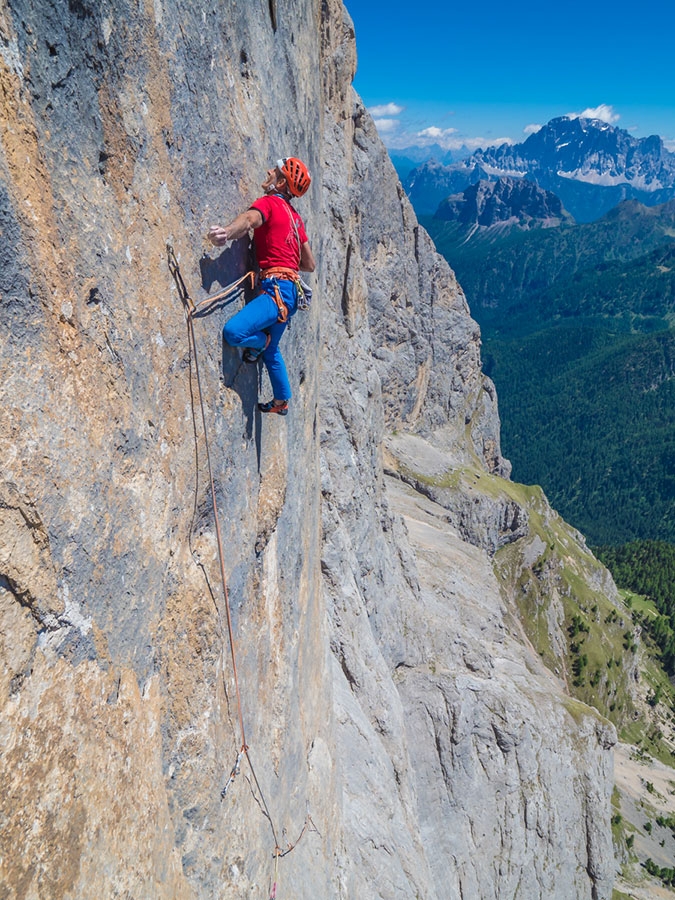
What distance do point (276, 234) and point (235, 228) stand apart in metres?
1.38

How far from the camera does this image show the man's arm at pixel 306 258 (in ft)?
36.7

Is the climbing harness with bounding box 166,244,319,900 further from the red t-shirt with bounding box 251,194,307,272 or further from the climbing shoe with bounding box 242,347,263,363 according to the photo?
the climbing shoe with bounding box 242,347,263,363

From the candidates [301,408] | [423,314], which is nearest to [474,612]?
[301,408]

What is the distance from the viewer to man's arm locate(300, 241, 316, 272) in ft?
36.7

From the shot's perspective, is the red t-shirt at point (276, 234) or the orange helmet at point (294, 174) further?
the orange helmet at point (294, 174)

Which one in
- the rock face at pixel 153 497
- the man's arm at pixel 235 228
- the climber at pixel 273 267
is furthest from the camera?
the climber at pixel 273 267

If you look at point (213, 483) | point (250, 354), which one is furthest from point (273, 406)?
point (213, 483)

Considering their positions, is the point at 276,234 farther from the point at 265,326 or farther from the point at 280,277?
the point at 265,326

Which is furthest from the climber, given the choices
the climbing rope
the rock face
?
the climbing rope

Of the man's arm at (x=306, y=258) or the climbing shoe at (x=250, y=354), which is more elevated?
the man's arm at (x=306, y=258)

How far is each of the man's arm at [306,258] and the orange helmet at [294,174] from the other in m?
0.99

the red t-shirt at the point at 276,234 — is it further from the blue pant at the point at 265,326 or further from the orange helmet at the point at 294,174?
the blue pant at the point at 265,326

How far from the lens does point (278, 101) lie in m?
11.4

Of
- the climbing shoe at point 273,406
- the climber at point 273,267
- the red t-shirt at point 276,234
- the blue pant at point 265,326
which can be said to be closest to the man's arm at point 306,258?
the climber at point 273,267
